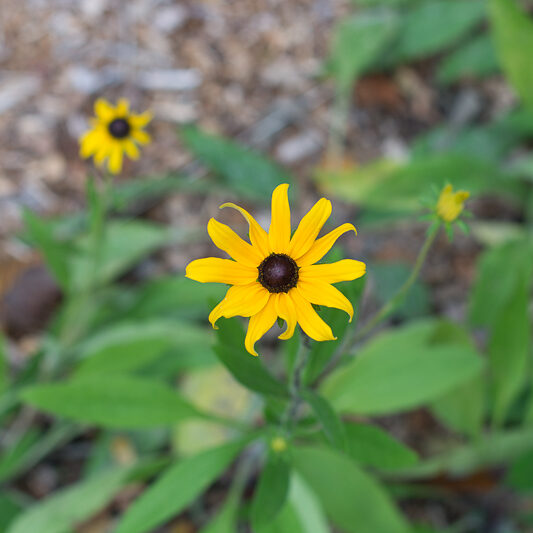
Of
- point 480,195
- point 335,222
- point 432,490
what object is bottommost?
point 432,490

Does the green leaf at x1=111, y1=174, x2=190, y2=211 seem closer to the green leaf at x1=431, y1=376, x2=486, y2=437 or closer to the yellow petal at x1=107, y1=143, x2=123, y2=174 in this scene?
the yellow petal at x1=107, y1=143, x2=123, y2=174

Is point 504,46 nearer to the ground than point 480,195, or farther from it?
farther from it

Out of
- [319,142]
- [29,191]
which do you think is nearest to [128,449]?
[29,191]

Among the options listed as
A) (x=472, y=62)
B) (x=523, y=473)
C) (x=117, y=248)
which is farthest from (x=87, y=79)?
(x=523, y=473)

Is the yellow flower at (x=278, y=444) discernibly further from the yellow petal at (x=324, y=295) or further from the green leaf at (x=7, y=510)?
the green leaf at (x=7, y=510)

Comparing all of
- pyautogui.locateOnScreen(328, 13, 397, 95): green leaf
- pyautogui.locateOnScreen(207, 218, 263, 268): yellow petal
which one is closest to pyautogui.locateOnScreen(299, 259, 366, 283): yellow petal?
pyautogui.locateOnScreen(207, 218, 263, 268): yellow petal

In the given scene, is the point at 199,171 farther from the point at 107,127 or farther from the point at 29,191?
the point at 107,127

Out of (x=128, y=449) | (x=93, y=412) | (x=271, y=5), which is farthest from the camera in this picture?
(x=271, y=5)
